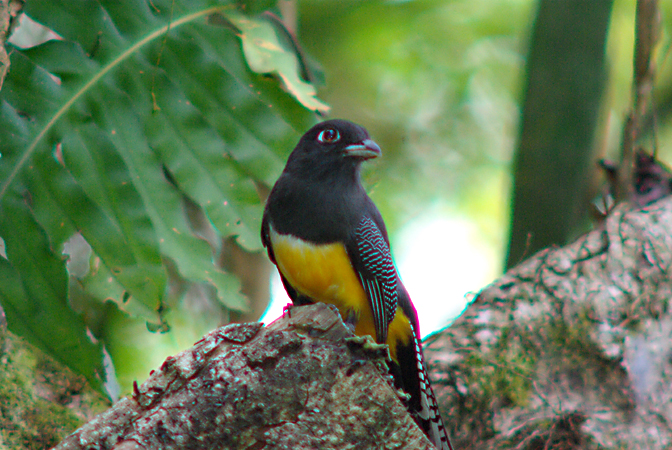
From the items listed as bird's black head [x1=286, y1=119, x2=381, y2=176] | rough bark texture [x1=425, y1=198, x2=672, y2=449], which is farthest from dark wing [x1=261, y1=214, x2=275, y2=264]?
rough bark texture [x1=425, y1=198, x2=672, y2=449]

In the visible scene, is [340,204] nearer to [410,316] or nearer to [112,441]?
[410,316]

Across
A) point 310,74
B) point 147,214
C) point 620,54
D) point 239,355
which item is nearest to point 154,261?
point 147,214

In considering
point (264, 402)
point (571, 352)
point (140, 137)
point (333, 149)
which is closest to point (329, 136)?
point (333, 149)

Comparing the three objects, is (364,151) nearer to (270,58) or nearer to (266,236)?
(266,236)

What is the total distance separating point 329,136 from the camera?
2943 millimetres

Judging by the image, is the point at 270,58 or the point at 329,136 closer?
the point at 329,136

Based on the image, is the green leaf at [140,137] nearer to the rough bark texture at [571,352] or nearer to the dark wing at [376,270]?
the dark wing at [376,270]

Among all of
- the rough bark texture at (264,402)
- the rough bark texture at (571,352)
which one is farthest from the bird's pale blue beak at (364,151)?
the rough bark texture at (571,352)

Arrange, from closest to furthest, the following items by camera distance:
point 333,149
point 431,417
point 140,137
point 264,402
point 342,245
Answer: point 264,402 → point 342,245 → point 431,417 → point 333,149 → point 140,137

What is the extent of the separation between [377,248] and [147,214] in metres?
1.30

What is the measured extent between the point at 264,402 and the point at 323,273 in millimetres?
783

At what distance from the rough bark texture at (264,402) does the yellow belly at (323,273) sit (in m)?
0.53

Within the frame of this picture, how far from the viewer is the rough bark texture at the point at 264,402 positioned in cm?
197

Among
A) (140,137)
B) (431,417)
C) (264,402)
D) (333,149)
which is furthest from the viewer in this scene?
(140,137)
